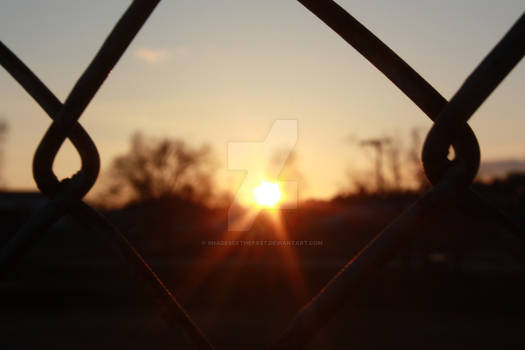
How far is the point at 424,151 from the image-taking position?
0.64m

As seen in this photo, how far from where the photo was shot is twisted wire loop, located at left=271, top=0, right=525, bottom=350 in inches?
24.4

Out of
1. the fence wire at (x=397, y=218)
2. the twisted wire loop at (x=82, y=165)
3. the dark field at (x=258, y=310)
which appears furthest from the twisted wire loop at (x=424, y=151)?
the dark field at (x=258, y=310)

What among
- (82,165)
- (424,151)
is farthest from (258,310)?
(424,151)

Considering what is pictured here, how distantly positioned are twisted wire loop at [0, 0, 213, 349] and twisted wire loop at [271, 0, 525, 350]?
0.19m

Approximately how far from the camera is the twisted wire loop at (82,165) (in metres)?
0.73

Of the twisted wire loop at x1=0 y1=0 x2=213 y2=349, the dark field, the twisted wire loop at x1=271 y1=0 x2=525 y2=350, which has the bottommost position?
→ the dark field

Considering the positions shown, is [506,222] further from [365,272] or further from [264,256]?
[264,256]

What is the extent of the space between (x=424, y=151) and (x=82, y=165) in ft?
1.50

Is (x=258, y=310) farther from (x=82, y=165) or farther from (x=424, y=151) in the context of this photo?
(x=424, y=151)

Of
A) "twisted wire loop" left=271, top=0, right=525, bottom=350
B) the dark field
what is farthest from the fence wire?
the dark field

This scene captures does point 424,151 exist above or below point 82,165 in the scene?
above

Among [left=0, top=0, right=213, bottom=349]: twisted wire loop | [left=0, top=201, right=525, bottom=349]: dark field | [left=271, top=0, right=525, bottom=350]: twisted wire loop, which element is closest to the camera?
[left=271, top=0, right=525, bottom=350]: twisted wire loop

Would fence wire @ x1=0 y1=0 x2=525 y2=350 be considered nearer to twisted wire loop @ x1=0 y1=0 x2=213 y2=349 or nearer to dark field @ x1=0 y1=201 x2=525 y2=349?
twisted wire loop @ x1=0 y1=0 x2=213 y2=349

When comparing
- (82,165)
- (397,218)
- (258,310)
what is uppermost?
(397,218)
